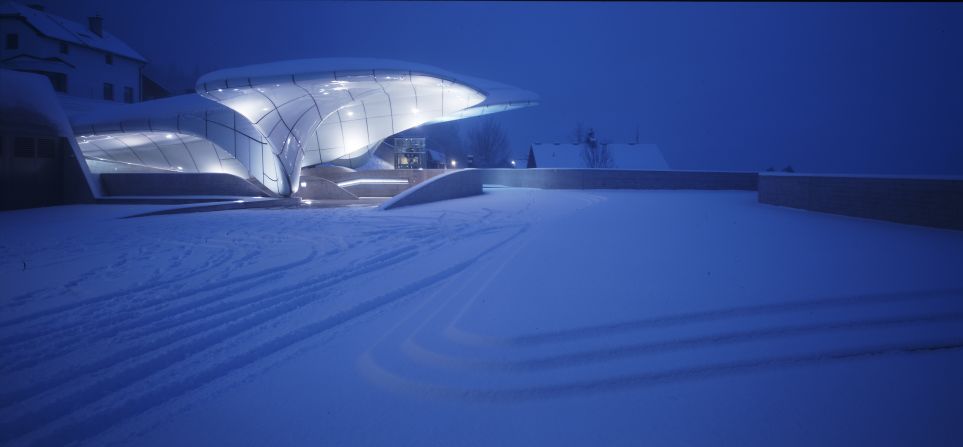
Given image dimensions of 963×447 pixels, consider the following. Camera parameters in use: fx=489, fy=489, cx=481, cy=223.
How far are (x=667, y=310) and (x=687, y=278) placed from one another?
4.20 ft

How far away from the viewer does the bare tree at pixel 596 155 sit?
49406 mm

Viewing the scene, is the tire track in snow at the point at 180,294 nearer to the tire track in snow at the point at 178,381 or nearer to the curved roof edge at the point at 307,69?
the tire track in snow at the point at 178,381

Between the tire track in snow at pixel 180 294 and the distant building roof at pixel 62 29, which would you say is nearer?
the tire track in snow at pixel 180 294

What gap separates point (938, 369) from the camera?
3066mm

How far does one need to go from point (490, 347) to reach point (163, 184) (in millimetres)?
20006

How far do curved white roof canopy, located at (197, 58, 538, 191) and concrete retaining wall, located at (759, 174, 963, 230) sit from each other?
41.1 feet

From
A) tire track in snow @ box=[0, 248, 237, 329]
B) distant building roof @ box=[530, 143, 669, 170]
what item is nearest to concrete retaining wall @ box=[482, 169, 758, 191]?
distant building roof @ box=[530, 143, 669, 170]

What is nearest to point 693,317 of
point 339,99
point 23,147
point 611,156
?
point 23,147

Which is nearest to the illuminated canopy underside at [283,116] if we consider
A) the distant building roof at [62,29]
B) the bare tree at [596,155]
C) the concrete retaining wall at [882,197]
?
the concrete retaining wall at [882,197]

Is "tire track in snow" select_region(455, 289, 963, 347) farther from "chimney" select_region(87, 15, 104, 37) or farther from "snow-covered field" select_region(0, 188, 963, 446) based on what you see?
"chimney" select_region(87, 15, 104, 37)

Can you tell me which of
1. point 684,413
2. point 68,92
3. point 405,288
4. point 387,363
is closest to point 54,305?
point 405,288

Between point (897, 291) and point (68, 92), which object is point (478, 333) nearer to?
point (897, 291)

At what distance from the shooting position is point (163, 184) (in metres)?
19.0

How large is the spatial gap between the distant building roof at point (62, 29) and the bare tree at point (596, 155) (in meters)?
43.8
